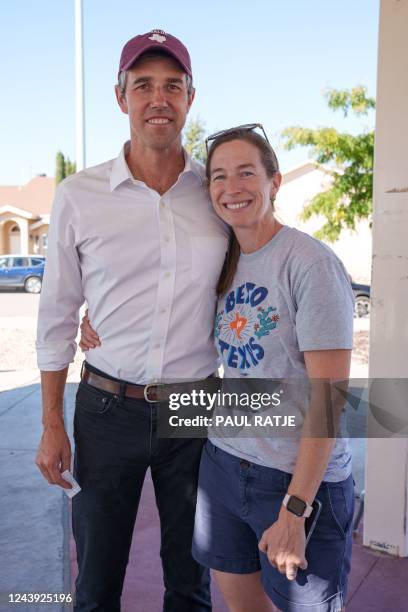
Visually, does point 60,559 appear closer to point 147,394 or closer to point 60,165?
point 147,394

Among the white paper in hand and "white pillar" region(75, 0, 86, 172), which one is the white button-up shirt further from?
"white pillar" region(75, 0, 86, 172)

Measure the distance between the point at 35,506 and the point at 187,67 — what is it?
3.12 metres

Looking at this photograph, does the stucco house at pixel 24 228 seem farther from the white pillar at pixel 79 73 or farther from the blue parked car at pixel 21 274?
the white pillar at pixel 79 73

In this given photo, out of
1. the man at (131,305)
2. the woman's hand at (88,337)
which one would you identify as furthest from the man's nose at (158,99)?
the woman's hand at (88,337)

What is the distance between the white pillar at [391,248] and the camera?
10.2ft

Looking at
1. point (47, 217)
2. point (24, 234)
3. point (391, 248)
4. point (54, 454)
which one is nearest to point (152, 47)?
point (54, 454)

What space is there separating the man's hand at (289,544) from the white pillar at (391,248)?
166 centimetres

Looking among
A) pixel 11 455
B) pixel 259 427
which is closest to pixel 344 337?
pixel 259 427

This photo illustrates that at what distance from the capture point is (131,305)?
2.24 m

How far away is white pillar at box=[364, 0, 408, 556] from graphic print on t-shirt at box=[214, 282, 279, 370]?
1.46 m

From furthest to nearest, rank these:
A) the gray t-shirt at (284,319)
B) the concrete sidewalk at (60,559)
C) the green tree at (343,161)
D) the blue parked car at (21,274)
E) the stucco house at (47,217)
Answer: the stucco house at (47,217) → the blue parked car at (21,274) → the green tree at (343,161) → the concrete sidewalk at (60,559) → the gray t-shirt at (284,319)

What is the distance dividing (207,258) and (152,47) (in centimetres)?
76

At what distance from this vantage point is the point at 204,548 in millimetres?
2080

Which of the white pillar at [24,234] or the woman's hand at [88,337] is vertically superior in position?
the white pillar at [24,234]
